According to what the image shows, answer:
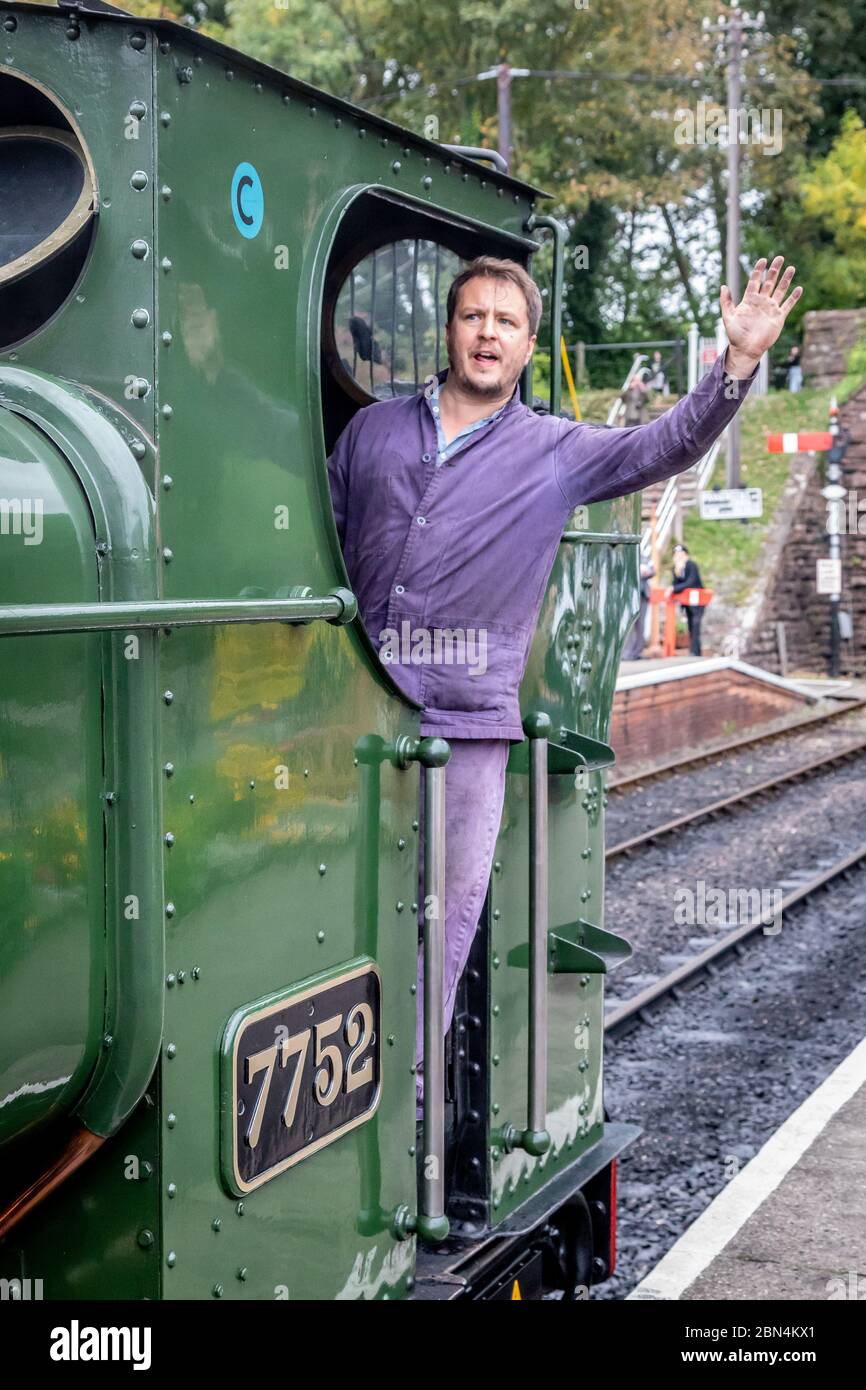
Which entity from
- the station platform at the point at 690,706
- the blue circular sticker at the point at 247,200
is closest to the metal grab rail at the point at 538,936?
the blue circular sticker at the point at 247,200

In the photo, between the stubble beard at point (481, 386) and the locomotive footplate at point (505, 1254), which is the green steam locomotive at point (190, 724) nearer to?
the locomotive footplate at point (505, 1254)

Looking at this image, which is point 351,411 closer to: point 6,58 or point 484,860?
point 484,860

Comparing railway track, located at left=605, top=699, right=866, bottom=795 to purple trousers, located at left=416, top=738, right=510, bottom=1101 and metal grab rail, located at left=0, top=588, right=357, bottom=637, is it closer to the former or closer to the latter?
purple trousers, located at left=416, top=738, right=510, bottom=1101

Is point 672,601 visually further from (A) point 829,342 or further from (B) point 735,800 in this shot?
(A) point 829,342

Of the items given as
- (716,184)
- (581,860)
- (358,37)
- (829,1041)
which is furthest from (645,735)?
(716,184)

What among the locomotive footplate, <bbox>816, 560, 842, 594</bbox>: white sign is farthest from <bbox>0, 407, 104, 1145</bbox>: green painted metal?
<bbox>816, 560, 842, 594</bbox>: white sign

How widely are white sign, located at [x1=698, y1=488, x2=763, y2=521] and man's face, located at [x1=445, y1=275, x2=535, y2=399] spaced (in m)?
18.6

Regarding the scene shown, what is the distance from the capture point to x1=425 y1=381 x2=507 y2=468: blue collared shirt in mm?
2887

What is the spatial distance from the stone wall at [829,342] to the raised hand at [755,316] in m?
28.3

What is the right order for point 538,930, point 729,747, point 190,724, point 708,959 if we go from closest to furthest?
point 190,724 < point 538,930 < point 708,959 < point 729,747

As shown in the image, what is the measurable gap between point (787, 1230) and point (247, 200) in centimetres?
341

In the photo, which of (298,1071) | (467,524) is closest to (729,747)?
(467,524)

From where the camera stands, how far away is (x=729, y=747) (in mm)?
16828

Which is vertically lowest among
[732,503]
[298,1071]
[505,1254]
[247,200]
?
[505,1254]
